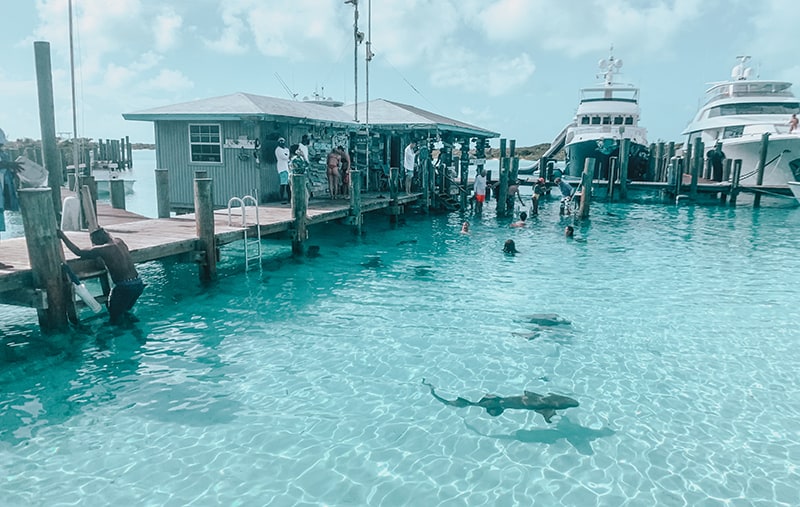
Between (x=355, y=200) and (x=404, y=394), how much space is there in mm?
10530

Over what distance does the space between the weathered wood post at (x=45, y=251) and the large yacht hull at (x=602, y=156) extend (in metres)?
29.5

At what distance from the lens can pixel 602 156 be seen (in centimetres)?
3316

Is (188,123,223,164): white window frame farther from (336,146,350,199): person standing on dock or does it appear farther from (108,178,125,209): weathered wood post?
(336,146,350,199): person standing on dock

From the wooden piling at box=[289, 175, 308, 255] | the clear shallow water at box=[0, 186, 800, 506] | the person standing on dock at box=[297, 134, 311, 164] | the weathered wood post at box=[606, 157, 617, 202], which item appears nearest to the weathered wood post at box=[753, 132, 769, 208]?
the weathered wood post at box=[606, 157, 617, 202]

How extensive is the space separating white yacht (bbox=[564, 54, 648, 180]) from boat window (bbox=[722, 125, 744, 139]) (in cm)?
432

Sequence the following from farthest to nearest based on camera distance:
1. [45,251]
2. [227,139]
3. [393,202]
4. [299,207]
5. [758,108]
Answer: [758,108] → [393,202] → [227,139] → [299,207] → [45,251]

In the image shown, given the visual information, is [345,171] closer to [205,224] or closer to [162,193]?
[162,193]

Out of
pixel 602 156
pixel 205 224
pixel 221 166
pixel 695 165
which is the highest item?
pixel 602 156

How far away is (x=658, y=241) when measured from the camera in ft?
62.6

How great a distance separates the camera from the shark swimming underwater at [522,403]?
22.5 ft

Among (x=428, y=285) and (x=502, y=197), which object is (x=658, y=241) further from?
(x=428, y=285)

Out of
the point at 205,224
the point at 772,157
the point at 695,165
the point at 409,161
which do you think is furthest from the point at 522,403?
the point at 772,157

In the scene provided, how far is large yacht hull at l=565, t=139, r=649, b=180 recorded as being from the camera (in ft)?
106

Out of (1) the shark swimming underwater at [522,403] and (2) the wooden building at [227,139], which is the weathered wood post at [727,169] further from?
(1) the shark swimming underwater at [522,403]
